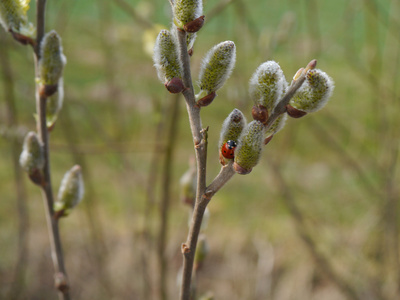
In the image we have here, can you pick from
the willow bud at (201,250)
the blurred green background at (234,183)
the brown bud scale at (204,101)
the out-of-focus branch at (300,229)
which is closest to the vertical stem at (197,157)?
the brown bud scale at (204,101)

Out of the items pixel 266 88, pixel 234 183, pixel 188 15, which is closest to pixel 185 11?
pixel 188 15

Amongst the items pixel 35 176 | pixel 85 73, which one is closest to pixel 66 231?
pixel 85 73

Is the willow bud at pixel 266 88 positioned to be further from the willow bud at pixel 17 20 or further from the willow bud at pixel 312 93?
the willow bud at pixel 17 20

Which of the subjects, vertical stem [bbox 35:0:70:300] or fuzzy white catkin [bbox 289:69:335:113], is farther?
vertical stem [bbox 35:0:70:300]

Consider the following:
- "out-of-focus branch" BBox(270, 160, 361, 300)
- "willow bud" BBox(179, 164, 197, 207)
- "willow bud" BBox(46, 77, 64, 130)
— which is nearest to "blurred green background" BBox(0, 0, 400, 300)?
"out-of-focus branch" BBox(270, 160, 361, 300)

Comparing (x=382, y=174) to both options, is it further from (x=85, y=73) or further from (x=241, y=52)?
(x=85, y=73)

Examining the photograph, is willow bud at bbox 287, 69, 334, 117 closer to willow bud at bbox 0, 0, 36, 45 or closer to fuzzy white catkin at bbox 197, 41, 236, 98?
fuzzy white catkin at bbox 197, 41, 236, 98

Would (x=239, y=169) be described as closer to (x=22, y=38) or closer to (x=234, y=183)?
(x=22, y=38)
